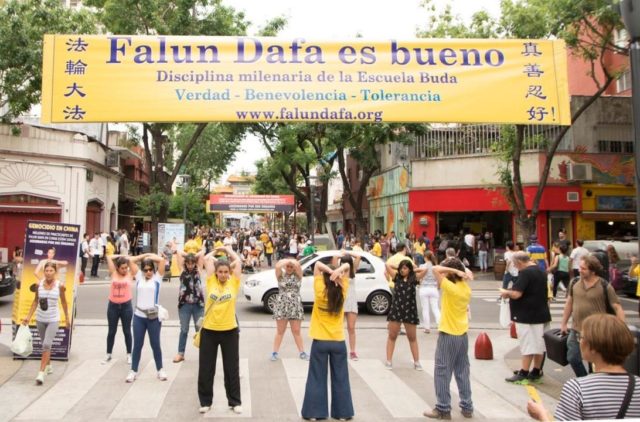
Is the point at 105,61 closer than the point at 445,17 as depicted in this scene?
Yes

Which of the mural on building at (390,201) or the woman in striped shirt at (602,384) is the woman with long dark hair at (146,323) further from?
the mural on building at (390,201)

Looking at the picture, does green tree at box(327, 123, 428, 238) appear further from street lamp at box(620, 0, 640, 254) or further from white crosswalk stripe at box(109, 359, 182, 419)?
street lamp at box(620, 0, 640, 254)

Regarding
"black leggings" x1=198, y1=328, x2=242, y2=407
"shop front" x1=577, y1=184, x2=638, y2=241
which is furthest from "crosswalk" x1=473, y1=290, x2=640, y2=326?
"black leggings" x1=198, y1=328, x2=242, y2=407

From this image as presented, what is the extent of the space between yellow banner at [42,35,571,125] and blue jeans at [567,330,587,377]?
2.66m

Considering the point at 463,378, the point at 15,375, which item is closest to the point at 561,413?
the point at 463,378

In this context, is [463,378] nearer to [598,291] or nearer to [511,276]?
[598,291]

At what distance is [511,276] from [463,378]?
6.49 m

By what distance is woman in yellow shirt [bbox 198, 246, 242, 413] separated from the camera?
19.5 ft

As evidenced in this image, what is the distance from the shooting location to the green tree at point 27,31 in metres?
19.6

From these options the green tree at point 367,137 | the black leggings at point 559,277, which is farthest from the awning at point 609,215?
the black leggings at point 559,277

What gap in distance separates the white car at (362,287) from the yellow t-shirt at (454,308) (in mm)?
6766

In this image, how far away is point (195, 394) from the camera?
21.9ft

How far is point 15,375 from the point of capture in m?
7.57

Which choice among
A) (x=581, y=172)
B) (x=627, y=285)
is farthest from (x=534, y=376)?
(x=581, y=172)
